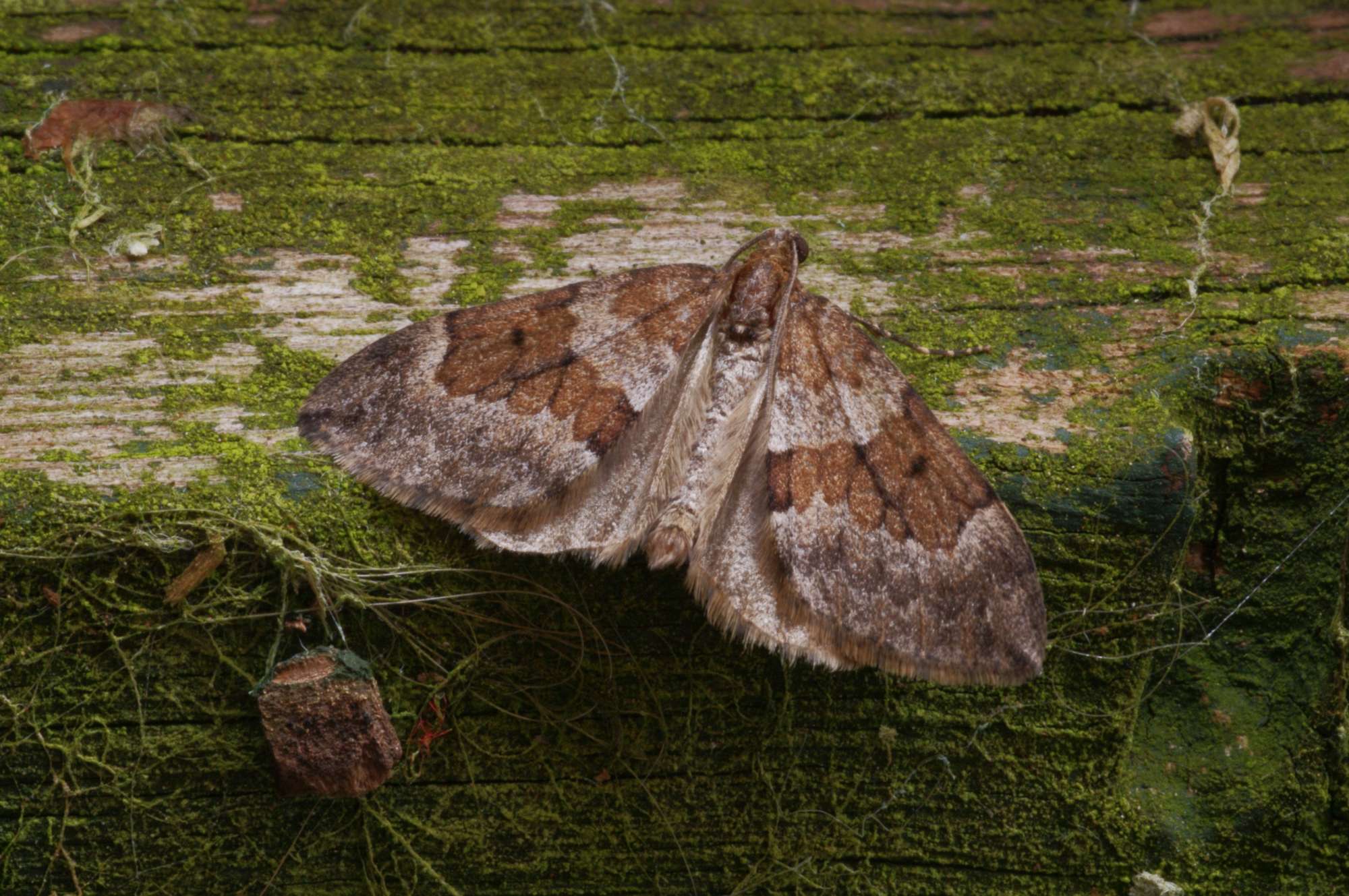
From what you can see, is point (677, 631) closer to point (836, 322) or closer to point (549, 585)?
point (549, 585)

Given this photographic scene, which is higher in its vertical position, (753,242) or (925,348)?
(753,242)

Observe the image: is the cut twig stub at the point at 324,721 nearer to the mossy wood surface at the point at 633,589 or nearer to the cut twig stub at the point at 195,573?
the mossy wood surface at the point at 633,589

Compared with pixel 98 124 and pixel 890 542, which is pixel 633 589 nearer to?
pixel 890 542

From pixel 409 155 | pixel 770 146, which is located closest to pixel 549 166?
pixel 409 155

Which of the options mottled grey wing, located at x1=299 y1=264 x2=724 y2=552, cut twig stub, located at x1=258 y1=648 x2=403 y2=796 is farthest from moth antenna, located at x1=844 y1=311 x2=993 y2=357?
cut twig stub, located at x1=258 y1=648 x2=403 y2=796

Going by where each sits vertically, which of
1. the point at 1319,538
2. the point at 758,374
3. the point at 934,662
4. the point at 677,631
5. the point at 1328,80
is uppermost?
the point at 1328,80

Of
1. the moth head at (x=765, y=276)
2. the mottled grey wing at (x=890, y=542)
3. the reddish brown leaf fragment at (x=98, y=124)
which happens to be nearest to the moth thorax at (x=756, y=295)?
the moth head at (x=765, y=276)

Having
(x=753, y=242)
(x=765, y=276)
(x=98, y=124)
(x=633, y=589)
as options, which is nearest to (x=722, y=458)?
(x=633, y=589)
